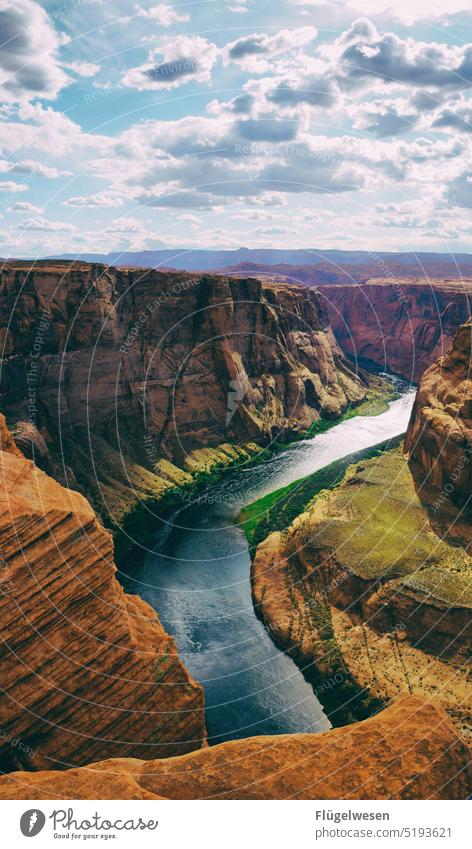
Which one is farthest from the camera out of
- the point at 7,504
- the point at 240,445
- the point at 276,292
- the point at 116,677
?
the point at 276,292

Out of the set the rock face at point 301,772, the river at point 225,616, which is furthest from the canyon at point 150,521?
the river at point 225,616

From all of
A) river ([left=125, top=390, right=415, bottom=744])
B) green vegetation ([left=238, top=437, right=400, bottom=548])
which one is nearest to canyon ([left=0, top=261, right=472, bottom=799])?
river ([left=125, top=390, right=415, bottom=744])

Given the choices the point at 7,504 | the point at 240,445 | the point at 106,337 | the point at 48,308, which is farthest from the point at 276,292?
the point at 7,504

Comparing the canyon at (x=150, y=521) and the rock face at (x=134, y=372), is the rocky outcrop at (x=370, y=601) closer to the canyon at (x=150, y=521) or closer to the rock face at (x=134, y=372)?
the canyon at (x=150, y=521)

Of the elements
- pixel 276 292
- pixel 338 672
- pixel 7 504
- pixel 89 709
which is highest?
pixel 276 292

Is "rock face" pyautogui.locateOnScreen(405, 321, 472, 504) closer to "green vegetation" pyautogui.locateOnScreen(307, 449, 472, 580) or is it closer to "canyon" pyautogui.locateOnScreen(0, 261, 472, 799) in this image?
"canyon" pyautogui.locateOnScreen(0, 261, 472, 799)

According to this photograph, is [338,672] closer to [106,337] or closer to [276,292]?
[106,337]
